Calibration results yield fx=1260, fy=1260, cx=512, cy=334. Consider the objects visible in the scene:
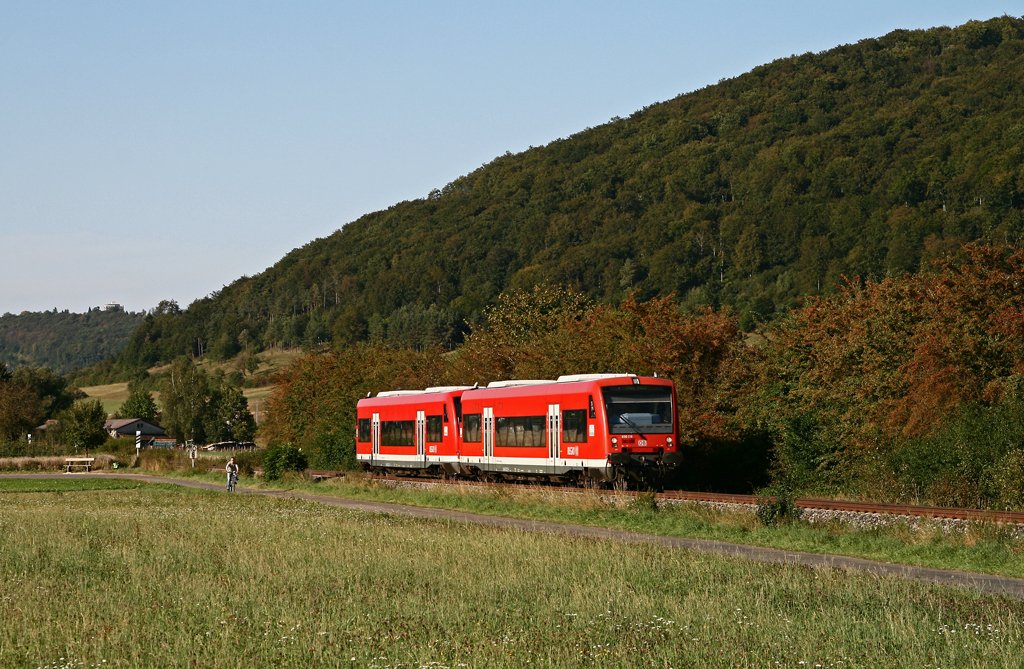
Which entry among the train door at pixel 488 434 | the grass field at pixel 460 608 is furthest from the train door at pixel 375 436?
the grass field at pixel 460 608

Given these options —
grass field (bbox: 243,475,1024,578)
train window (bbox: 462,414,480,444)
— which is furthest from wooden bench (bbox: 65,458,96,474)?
grass field (bbox: 243,475,1024,578)

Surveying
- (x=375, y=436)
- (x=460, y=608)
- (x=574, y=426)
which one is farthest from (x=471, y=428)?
(x=460, y=608)

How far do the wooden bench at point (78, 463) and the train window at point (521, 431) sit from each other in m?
40.9

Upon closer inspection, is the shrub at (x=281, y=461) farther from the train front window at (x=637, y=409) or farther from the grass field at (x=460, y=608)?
the grass field at (x=460, y=608)

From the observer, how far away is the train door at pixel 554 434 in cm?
3772

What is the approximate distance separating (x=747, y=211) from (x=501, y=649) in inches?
6653

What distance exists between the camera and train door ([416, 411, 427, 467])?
48.7 meters

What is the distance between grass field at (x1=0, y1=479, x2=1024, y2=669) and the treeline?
10343mm

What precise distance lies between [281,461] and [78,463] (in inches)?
1136

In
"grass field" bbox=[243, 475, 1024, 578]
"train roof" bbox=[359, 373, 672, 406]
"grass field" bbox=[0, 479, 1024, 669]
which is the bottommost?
"grass field" bbox=[0, 479, 1024, 669]

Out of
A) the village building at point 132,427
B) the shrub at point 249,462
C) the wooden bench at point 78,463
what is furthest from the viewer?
the village building at point 132,427

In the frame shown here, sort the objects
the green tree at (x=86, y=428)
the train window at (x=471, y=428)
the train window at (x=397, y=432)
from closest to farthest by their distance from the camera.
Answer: the train window at (x=471, y=428) → the train window at (x=397, y=432) → the green tree at (x=86, y=428)

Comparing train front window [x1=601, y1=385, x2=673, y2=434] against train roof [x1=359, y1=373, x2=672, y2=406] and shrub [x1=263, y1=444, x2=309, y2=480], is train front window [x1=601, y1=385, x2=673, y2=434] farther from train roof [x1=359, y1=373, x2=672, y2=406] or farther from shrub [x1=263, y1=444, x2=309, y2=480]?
shrub [x1=263, y1=444, x2=309, y2=480]

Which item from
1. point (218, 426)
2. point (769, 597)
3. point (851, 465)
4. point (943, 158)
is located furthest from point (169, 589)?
point (943, 158)
